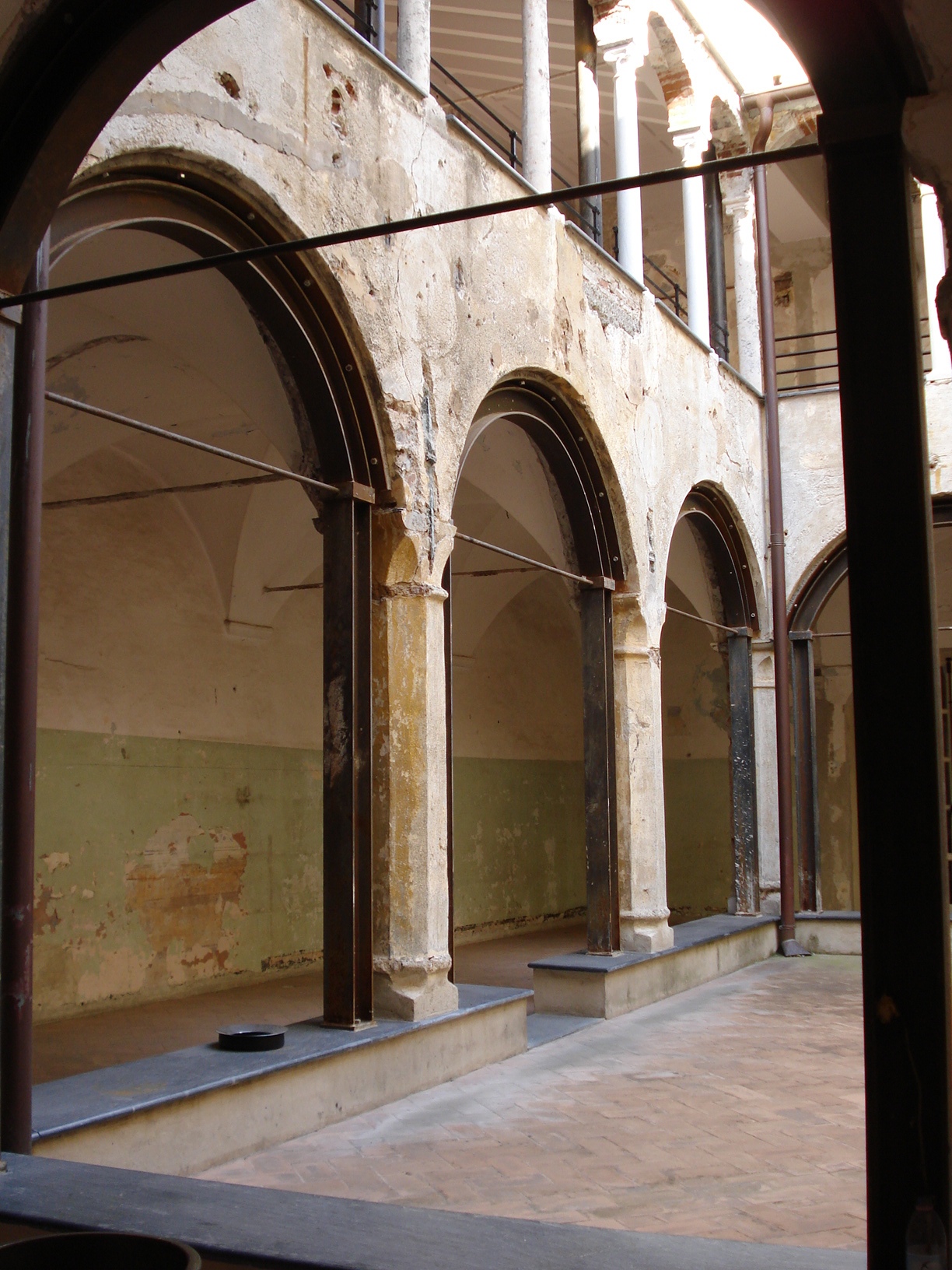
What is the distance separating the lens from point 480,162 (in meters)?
7.77

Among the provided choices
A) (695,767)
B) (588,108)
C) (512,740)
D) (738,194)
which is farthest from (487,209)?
(695,767)

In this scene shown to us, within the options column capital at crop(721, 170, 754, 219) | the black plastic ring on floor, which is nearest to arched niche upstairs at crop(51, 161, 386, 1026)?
the black plastic ring on floor

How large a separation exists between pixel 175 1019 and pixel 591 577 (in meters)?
4.24

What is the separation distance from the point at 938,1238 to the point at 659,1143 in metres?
3.55

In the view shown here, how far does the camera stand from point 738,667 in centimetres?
1275

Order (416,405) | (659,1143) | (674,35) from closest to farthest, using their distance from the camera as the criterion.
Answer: (659,1143) < (416,405) < (674,35)

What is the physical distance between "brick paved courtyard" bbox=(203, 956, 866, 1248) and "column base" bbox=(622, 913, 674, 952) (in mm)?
1275

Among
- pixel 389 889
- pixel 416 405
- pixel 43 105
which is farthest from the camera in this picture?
pixel 416 405

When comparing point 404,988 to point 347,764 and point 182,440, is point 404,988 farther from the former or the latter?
point 182,440

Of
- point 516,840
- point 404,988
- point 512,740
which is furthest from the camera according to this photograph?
point 512,740

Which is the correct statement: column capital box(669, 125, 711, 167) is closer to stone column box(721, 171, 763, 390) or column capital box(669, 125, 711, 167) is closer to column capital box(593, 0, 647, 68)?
column capital box(593, 0, 647, 68)

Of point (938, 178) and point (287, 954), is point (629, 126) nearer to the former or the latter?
point (287, 954)

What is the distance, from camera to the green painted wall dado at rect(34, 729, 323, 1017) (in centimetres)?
866

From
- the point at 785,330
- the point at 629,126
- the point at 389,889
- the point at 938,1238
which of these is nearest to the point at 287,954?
the point at 389,889
